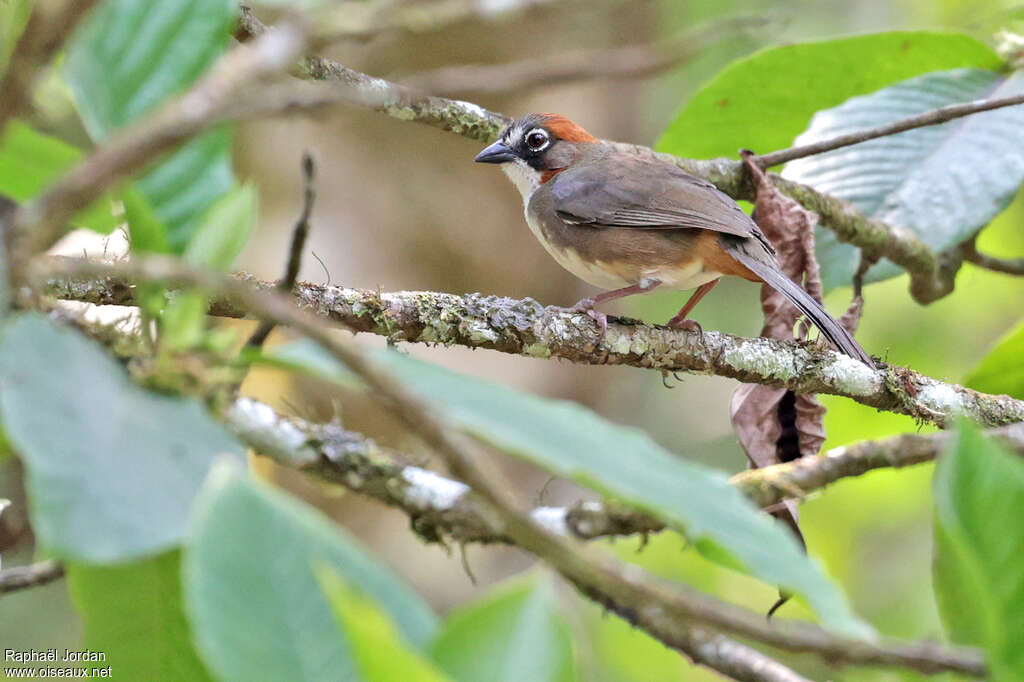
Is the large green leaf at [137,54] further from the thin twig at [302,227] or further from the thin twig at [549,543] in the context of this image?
the thin twig at [549,543]

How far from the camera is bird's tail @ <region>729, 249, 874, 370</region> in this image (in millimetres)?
3143

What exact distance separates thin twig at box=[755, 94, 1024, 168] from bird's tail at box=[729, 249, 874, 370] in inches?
15.8

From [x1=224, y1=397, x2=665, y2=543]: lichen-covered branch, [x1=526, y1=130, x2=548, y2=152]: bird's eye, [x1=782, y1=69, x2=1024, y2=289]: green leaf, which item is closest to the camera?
[x1=224, y1=397, x2=665, y2=543]: lichen-covered branch

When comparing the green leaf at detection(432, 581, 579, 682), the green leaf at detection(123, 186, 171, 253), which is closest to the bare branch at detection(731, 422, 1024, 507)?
the green leaf at detection(432, 581, 579, 682)

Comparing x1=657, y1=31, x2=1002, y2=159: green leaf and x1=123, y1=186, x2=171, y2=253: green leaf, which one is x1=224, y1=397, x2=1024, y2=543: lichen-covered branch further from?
x1=657, y1=31, x2=1002, y2=159: green leaf

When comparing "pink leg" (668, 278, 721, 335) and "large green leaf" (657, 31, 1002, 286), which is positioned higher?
"large green leaf" (657, 31, 1002, 286)

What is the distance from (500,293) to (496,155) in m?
2.85

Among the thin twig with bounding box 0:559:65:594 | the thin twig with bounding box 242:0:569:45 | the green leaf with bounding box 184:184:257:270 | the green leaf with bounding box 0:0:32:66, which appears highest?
the thin twig with bounding box 242:0:569:45

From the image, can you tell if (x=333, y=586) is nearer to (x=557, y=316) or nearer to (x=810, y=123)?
(x=557, y=316)

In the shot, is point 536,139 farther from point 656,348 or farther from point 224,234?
point 224,234

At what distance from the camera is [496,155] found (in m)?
4.72

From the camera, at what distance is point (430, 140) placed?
720 cm

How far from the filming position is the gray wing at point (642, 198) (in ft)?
12.5

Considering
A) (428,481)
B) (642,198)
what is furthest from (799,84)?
(428,481)
